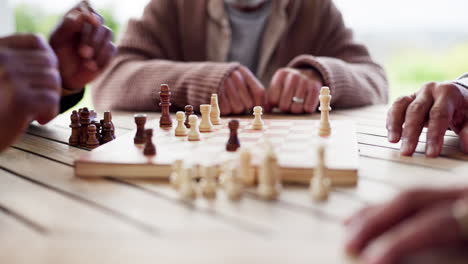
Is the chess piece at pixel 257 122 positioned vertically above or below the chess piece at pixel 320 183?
below

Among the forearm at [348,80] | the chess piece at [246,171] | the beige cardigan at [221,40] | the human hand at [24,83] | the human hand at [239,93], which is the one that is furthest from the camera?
the beige cardigan at [221,40]

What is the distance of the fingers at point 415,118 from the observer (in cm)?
121

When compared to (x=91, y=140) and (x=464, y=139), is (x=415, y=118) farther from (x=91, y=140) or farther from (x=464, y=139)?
(x=91, y=140)

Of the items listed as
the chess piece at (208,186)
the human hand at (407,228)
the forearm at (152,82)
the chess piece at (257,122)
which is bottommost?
the forearm at (152,82)

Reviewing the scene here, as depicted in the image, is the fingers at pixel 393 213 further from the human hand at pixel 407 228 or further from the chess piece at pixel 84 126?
the chess piece at pixel 84 126

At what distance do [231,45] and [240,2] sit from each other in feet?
0.90

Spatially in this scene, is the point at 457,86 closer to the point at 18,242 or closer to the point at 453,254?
the point at 453,254

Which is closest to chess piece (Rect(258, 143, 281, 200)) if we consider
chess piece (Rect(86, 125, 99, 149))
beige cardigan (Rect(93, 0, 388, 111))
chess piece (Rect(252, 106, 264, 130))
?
chess piece (Rect(252, 106, 264, 130))

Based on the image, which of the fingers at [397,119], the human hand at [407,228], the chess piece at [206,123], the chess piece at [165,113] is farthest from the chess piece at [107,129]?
the human hand at [407,228]

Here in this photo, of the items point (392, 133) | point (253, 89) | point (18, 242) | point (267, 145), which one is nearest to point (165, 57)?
point (253, 89)

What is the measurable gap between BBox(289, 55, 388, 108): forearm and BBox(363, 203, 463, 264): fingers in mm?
1493

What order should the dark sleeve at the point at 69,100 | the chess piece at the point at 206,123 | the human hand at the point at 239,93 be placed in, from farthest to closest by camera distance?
1. the human hand at the point at 239,93
2. the dark sleeve at the point at 69,100
3. the chess piece at the point at 206,123

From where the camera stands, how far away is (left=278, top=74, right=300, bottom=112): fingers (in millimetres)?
1910

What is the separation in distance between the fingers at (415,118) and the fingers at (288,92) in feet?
2.23
